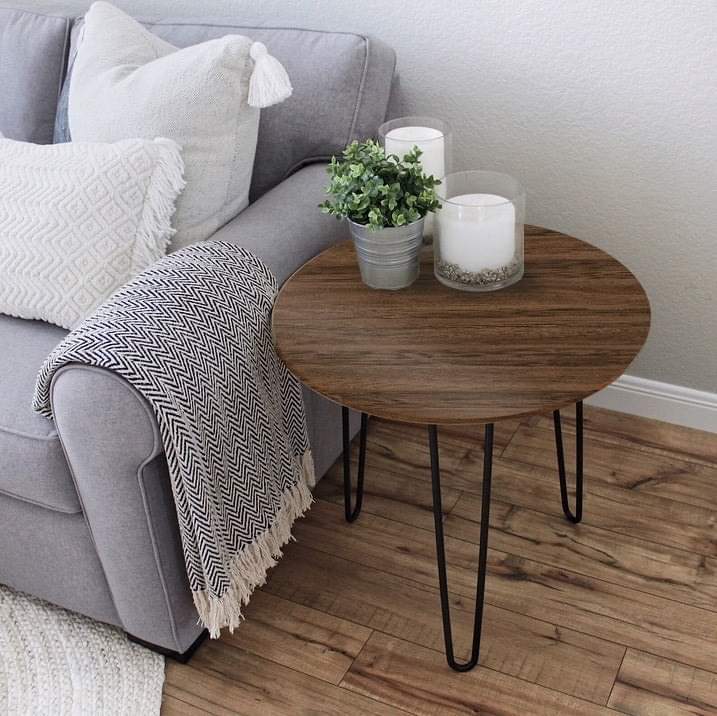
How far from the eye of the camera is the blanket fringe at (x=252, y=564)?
4.25 feet

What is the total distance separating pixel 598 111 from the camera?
161 cm

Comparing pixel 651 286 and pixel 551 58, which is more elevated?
pixel 551 58

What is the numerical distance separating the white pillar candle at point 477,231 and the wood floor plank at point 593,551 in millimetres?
554

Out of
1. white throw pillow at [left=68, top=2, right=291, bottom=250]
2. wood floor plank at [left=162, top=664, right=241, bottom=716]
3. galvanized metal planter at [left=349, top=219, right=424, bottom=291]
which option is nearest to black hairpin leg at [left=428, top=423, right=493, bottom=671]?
galvanized metal planter at [left=349, top=219, right=424, bottom=291]

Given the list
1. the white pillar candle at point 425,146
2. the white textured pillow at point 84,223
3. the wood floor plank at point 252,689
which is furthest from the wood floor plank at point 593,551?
the white textured pillow at point 84,223

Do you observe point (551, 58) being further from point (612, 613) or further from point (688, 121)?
point (612, 613)

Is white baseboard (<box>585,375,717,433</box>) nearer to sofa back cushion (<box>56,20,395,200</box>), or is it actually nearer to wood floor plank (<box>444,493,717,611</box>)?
wood floor plank (<box>444,493,717,611</box>)

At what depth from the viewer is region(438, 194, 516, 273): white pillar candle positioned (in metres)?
1.23

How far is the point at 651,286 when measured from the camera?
1.73 meters

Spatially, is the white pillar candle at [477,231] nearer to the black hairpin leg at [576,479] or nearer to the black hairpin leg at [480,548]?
the black hairpin leg at [480,548]

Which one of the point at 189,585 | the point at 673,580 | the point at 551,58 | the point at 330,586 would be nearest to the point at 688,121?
the point at 551,58

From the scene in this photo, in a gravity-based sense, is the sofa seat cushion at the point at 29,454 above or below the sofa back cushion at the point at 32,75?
below

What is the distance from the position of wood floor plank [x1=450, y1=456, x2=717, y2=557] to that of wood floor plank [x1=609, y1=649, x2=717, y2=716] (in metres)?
0.26

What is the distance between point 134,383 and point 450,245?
0.49 meters
